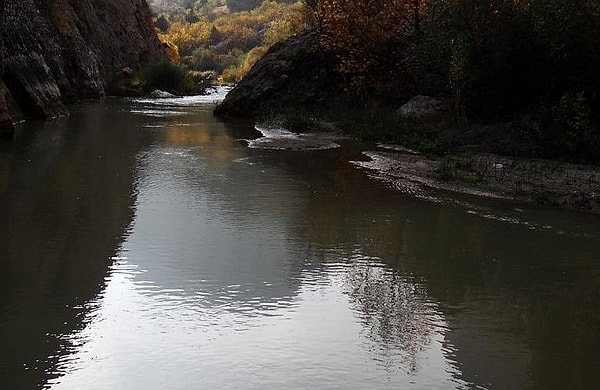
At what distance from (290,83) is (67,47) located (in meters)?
12.6

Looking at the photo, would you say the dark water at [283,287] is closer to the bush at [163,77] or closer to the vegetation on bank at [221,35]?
the bush at [163,77]

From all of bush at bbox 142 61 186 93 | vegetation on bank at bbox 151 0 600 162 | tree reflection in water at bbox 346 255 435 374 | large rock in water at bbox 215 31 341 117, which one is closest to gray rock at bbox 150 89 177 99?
bush at bbox 142 61 186 93

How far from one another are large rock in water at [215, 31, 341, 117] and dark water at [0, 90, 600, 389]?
1245 cm

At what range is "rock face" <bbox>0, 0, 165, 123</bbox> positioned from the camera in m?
21.8

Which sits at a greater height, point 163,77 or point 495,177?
point 163,77

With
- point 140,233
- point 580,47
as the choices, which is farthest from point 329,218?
point 580,47

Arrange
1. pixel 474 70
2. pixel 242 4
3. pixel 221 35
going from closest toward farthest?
pixel 474 70
pixel 221 35
pixel 242 4

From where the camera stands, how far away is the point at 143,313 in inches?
239

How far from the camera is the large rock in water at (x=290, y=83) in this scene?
2486cm

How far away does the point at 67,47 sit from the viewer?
3203cm

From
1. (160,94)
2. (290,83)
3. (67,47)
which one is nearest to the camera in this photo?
(290,83)

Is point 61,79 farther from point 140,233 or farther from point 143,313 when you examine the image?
point 143,313

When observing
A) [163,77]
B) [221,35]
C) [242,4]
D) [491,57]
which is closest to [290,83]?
[491,57]

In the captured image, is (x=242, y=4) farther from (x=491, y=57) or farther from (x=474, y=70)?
(x=491, y=57)
